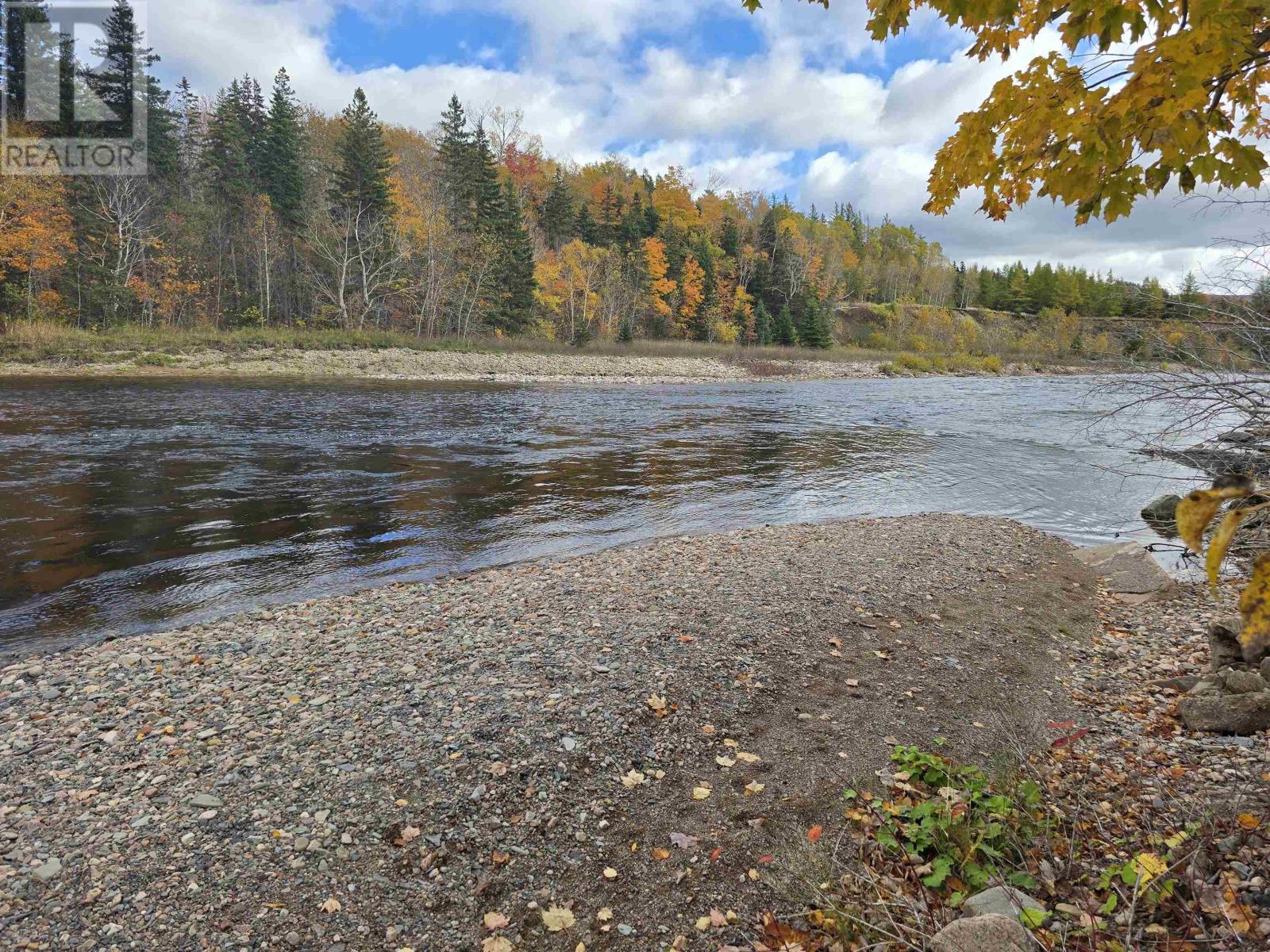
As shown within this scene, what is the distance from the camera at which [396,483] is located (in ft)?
47.7

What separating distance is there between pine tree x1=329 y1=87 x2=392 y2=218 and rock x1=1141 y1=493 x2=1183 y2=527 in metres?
46.7

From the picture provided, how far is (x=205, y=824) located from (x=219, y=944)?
3.09ft

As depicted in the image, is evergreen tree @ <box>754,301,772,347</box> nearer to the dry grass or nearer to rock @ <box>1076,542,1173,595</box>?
the dry grass

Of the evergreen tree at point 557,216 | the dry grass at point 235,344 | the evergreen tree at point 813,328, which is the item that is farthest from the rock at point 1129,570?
the evergreen tree at point 813,328

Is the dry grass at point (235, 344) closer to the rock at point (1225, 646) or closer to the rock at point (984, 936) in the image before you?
the rock at point (984, 936)

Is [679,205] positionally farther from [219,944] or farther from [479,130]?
[219,944]

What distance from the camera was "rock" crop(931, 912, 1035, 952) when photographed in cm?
268

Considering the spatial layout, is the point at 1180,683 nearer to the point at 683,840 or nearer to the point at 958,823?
the point at 958,823

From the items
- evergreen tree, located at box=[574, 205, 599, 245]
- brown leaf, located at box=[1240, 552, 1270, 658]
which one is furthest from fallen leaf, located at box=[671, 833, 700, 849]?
evergreen tree, located at box=[574, 205, 599, 245]

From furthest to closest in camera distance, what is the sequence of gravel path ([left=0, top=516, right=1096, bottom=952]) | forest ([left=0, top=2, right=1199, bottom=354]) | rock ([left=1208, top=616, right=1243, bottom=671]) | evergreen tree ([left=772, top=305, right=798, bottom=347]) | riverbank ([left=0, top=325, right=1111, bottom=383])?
1. evergreen tree ([left=772, top=305, right=798, bottom=347])
2. forest ([left=0, top=2, right=1199, bottom=354])
3. riverbank ([left=0, top=325, right=1111, bottom=383])
4. rock ([left=1208, top=616, right=1243, bottom=671])
5. gravel path ([left=0, top=516, right=1096, bottom=952])

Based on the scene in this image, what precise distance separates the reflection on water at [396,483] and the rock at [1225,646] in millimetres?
2296

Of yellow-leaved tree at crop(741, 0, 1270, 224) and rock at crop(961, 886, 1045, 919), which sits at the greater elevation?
yellow-leaved tree at crop(741, 0, 1270, 224)

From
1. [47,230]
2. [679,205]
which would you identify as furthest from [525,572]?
[679,205]

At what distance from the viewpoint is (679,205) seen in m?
89.7
